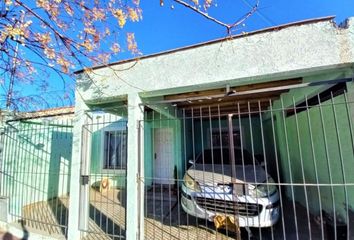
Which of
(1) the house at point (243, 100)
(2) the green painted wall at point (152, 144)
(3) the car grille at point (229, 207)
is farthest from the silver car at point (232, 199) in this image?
(2) the green painted wall at point (152, 144)

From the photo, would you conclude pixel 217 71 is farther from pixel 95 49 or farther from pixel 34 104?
pixel 34 104

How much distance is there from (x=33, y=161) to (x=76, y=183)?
3250mm

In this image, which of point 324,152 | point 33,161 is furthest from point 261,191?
point 33,161

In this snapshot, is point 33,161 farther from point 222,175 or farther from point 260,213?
point 260,213

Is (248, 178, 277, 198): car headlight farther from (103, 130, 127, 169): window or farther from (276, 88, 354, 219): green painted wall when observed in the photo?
(103, 130, 127, 169): window

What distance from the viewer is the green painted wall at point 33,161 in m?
6.33

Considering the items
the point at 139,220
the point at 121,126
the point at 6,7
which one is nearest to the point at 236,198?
the point at 139,220

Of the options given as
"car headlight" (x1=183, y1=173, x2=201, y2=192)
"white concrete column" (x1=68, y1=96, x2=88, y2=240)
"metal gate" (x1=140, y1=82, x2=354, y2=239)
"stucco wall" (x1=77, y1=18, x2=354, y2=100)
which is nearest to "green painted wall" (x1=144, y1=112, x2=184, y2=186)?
"metal gate" (x1=140, y1=82, x2=354, y2=239)

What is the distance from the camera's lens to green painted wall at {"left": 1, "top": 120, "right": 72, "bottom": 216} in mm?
6327

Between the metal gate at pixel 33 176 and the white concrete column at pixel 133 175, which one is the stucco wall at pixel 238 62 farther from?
the metal gate at pixel 33 176

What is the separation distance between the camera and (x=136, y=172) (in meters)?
4.32

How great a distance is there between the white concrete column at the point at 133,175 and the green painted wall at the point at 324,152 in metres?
2.81

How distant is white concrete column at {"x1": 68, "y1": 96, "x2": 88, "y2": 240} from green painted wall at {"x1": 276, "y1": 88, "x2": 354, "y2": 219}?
4.21 metres

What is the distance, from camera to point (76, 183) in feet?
15.5
